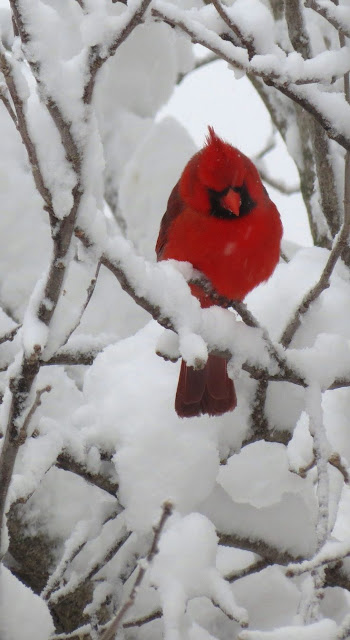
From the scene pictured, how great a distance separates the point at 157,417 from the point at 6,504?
73 cm

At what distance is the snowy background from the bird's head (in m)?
0.32

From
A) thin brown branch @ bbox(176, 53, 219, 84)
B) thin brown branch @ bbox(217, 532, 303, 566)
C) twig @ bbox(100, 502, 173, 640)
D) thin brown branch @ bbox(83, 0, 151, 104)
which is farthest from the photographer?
thin brown branch @ bbox(176, 53, 219, 84)

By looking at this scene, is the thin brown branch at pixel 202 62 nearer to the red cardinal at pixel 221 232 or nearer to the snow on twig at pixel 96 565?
the red cardinal at pixel 221 232

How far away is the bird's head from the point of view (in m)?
2.72

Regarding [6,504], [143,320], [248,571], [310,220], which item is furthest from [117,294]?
[6,504]

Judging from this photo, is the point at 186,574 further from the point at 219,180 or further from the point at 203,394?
the point at 219,180

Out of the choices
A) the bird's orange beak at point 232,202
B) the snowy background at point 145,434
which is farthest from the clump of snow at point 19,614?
the bird's orange beak at point 232,202

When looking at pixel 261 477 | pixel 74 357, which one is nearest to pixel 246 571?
pixel 261 477

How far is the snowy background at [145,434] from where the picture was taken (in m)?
1.42

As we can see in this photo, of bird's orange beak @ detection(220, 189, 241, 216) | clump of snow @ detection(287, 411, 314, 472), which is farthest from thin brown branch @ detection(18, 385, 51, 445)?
bird's orange beak @ detection(220, 189, 241, 216)

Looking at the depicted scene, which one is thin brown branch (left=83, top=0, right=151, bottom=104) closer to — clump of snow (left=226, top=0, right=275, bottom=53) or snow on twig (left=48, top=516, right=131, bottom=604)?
clump of snow (left=226, top=0, right=275, bottom=53)

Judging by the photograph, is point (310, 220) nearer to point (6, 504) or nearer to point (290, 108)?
point (290, 108)

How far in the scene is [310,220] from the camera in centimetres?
358

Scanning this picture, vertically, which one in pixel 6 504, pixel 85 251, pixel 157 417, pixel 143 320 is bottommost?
pixel 143 320
